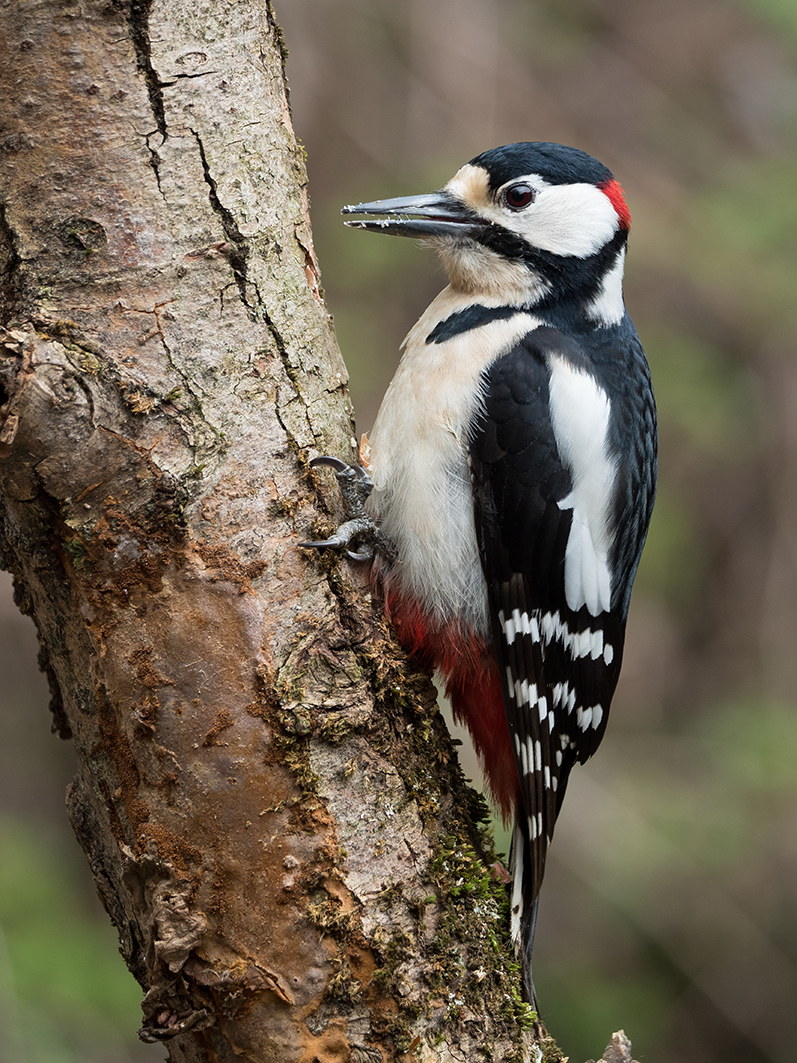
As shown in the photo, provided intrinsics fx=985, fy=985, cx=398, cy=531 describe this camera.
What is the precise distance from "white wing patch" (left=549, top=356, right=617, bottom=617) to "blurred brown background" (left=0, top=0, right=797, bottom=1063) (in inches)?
68.6

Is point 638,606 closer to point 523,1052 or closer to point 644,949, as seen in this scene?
point 644,949

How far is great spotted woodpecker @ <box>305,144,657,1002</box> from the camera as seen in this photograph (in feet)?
6.48

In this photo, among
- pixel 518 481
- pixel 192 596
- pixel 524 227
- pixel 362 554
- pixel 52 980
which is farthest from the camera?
pixel 52 980

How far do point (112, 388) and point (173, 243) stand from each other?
0.26m

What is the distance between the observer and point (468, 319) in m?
2.15

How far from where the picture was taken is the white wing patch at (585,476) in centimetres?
201

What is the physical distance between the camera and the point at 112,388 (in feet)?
4.67

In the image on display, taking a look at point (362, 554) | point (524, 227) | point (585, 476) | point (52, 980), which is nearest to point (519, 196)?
point (524, 227)

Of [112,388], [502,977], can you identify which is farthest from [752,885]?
[112,388]

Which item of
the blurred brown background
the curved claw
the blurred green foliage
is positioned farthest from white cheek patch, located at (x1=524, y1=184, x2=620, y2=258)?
the blurred green foliage

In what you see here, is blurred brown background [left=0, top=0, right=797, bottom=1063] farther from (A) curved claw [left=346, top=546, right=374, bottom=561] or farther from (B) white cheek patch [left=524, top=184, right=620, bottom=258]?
(A) curved claw [left=346, top=546, right=374, bottom=561]

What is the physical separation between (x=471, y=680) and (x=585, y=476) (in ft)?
1.61

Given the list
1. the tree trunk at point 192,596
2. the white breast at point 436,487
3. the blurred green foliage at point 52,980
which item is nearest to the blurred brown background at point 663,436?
the blurred green foliage at point 52,980

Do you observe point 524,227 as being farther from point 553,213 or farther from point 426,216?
point 426,216
